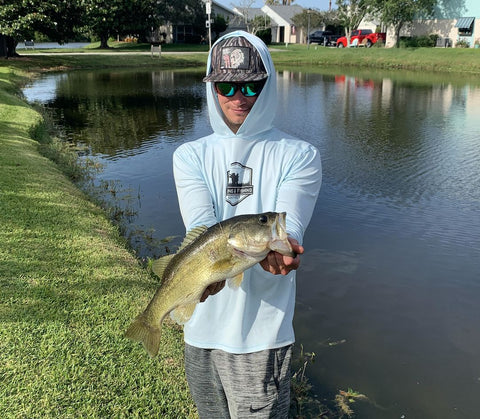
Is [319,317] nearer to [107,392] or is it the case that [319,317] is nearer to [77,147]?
[107,392]

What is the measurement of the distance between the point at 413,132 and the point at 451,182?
5692mm

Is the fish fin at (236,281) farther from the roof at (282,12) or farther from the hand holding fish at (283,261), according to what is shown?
the roof at (282,12)

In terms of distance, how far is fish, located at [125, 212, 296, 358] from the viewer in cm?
197

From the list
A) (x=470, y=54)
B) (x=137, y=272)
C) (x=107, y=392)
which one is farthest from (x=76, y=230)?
(x=470, y=54)

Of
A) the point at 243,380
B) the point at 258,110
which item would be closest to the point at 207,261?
the point at 243,380

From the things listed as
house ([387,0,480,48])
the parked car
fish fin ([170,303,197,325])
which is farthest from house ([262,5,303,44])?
fish fin ([170,303,197,325])

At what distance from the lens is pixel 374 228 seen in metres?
8.88

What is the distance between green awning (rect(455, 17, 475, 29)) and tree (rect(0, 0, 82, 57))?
37882 mm

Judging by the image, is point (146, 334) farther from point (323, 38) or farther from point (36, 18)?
point (323, 38)

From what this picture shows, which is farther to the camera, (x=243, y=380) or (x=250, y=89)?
(x=250, y=89)

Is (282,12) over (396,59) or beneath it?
over

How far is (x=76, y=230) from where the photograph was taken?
6.46 metres

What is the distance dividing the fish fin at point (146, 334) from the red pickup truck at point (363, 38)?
184 feet

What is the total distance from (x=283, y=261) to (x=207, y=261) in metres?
0.40
